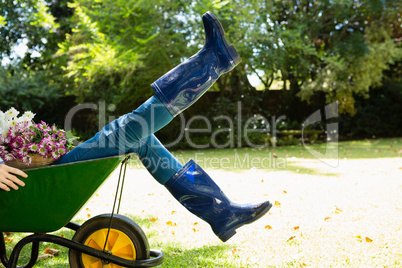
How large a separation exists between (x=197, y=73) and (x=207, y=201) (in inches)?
24.4

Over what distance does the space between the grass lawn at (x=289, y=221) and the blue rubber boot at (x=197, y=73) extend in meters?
1.00

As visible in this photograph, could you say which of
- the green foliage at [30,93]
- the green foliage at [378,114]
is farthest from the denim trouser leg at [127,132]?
the green foliage at [378,114]

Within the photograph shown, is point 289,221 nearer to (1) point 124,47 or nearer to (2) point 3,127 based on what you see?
(2) point 3,127

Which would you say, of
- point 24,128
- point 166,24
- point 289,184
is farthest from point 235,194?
point 166,24

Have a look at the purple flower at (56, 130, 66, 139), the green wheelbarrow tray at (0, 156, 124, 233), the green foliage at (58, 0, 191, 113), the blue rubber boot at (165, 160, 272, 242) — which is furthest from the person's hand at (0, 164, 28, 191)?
the green foliage at (58, 0, 191, 113)

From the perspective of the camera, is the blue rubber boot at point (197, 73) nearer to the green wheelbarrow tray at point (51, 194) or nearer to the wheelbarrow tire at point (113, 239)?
the green wheelbarrow tray at point (51, 194)

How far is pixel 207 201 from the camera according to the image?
1808mm

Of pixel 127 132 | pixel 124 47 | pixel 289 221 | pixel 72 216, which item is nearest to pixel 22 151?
pixel 72 216

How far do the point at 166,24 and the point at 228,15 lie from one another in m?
1.61

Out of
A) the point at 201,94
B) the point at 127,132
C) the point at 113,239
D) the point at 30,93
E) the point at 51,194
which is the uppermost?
the point at 30,93

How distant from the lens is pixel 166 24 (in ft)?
29.9

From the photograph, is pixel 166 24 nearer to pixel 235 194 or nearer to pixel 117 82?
pixel 117 82

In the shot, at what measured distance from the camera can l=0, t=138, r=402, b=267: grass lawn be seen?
84.7 inches

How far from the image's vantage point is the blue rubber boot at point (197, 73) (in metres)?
1.63
